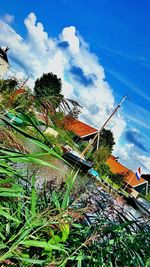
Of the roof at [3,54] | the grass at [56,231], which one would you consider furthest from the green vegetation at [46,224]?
the roof at [3,54]

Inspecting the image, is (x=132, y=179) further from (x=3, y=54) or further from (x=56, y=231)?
(x=56, y=231)

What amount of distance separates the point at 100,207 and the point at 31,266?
4.34 feet

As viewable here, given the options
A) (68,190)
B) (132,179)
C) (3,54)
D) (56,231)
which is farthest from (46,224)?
(3,54)

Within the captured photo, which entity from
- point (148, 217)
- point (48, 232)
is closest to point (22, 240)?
point (48, 232)

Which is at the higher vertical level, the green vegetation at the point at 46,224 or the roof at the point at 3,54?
the roof at the point at 3,54

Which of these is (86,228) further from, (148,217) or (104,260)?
(148,217)

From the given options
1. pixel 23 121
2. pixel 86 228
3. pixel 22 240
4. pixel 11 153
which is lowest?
pixel 22 240

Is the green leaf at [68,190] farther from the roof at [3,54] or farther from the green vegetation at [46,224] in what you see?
the roof at [3,54]

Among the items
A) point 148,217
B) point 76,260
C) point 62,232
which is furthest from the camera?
point 148,217

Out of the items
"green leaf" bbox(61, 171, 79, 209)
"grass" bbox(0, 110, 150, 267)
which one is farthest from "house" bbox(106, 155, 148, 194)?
"green leaf" bbox(61, 171, 79, 209)

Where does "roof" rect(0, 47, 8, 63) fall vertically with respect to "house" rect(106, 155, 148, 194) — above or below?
above

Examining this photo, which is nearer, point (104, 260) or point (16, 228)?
point (16, 228)

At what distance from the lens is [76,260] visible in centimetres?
373

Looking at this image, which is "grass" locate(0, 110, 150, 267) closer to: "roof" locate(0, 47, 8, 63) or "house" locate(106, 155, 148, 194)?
"house" locate(106, 155, 148, 194)
